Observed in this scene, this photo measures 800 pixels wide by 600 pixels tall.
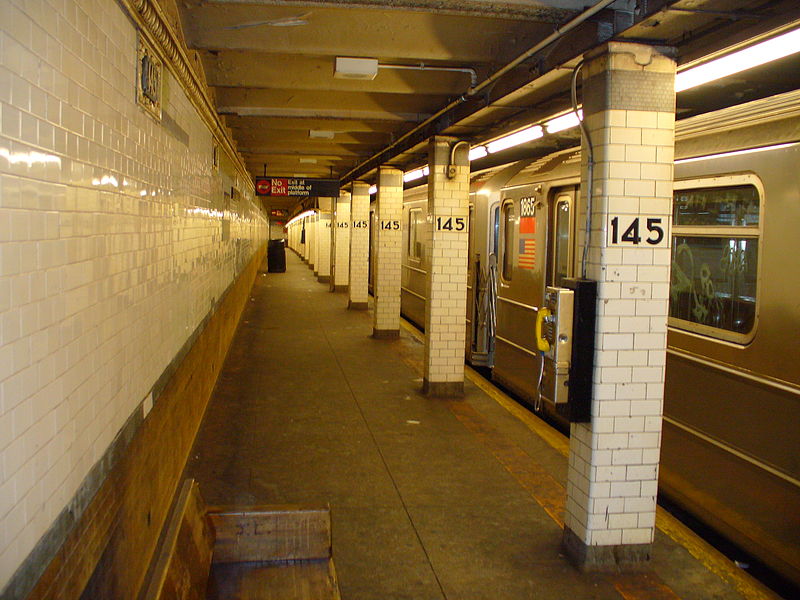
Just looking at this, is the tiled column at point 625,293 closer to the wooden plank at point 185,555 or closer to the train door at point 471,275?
the wooden plank at point 185,555

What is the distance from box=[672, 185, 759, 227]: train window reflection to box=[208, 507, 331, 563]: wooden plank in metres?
3.33

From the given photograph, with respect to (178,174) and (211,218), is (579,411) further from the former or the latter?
(211,218)

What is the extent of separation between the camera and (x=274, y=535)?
143 inches

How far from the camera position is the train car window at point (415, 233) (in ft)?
47.1

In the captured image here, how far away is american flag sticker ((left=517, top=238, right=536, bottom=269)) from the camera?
8.35 metres

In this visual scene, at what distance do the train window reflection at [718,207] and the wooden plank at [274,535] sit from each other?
3334 millimetres

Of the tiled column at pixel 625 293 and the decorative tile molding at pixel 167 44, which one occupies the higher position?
the decorative tile molding at pixel 167 44

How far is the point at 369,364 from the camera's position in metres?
11.1

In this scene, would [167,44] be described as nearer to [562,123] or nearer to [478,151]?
[562,123]

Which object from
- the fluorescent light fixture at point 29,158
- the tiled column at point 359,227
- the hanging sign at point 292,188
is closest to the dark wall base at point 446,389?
the fluorescent light fixture at point 29,158

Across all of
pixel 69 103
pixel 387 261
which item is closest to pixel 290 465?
pixel 69 103

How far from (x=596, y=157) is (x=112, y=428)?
3.20 meters

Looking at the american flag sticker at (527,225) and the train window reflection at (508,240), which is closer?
the american flag sticker at (527,225)

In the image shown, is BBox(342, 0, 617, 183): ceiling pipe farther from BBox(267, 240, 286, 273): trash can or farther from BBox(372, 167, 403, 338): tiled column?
BBox(267, 240, 286, 273): trash can
